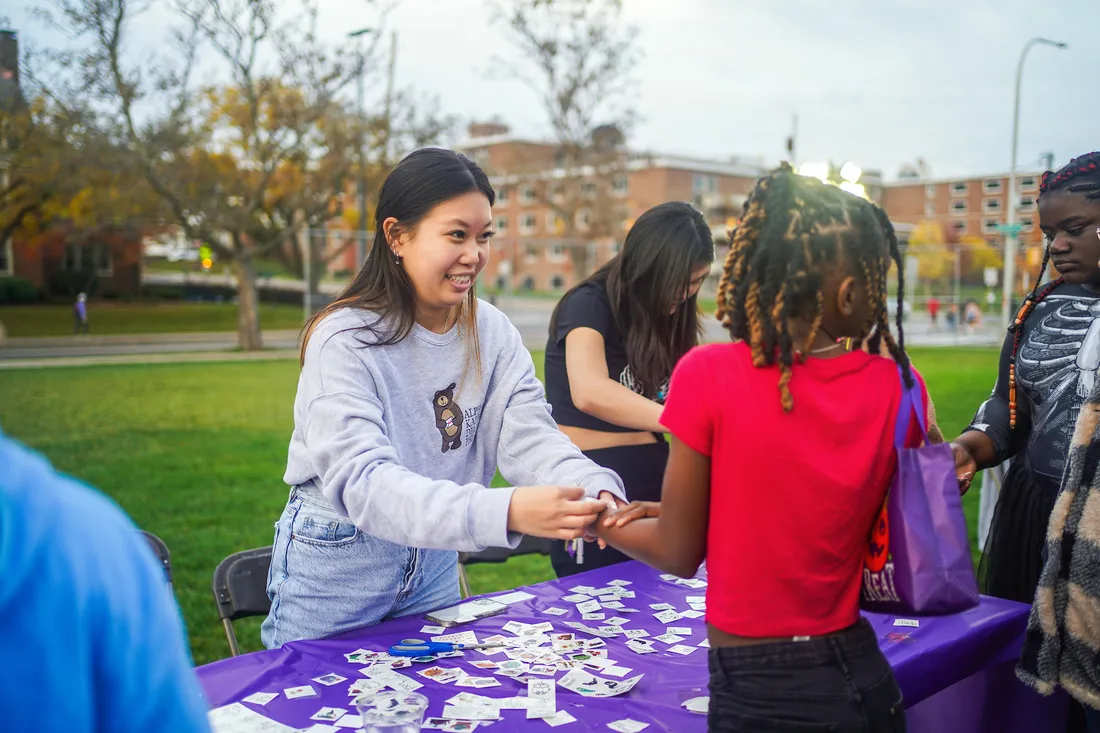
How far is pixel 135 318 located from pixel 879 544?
129 ft

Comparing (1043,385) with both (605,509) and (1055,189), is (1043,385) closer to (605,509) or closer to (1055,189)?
(1055,189)

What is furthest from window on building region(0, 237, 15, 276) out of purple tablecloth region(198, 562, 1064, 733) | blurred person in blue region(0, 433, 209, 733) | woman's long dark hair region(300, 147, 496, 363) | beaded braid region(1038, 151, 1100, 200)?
blurred person in blue region(0, 433, 209, 733)

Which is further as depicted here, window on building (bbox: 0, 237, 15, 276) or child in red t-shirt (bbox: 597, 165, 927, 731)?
window on building (bbox: 0, 237, 15, 276)

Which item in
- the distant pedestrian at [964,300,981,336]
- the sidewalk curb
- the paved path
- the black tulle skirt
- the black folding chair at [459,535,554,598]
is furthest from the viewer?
the distant pedestrian at [964,300,981,336]

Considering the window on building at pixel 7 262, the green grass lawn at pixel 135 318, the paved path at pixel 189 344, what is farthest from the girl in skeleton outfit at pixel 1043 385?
the window on building at pixel 7 262

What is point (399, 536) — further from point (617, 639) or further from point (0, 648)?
point (0, 648)

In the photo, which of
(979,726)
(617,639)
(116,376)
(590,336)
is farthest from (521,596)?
(116,376)

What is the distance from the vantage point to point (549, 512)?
2.00 m

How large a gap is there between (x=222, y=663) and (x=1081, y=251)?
2772 millimetres

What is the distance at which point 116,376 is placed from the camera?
18031mm

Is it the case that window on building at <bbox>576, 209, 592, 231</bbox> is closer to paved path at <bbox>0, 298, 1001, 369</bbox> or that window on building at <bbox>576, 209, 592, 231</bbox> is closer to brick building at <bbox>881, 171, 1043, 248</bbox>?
paved path at <bbox>0, 298, 1001, 369</bbox>

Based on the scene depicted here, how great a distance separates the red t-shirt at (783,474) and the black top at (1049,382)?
1.34m

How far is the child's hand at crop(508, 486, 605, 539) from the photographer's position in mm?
1986

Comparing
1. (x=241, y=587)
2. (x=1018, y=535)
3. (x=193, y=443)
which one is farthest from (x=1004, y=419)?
(x=193, y=443)
